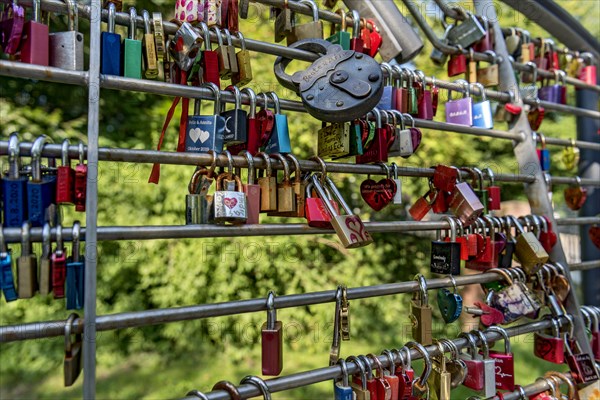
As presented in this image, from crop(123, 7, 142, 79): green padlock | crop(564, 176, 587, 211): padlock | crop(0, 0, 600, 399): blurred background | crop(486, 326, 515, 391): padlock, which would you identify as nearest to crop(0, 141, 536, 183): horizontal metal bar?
crop(123, 7, 142, 79): green padlock

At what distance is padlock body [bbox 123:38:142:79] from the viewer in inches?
52.0

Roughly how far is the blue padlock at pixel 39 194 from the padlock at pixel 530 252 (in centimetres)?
178

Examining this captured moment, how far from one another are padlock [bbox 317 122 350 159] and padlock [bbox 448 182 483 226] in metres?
0.54

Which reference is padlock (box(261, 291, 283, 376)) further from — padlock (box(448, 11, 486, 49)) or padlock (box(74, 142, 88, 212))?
padlock (box(448, 11, 486, 49))

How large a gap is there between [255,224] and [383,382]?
0.68 meters

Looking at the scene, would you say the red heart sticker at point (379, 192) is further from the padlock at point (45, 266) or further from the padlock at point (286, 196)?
the padlock at point (45, 266)

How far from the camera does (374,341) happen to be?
15.9 ft

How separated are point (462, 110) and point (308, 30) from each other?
0.80 m

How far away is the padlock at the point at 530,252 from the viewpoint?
6.16 ft

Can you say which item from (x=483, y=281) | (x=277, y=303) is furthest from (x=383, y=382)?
(x=483, y=281)

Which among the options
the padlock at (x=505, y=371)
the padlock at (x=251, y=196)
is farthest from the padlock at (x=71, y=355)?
the padlock at (x=505, y=371)

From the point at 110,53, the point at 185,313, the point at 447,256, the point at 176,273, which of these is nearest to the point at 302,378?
the point at 185,313

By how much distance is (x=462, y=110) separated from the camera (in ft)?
6.63

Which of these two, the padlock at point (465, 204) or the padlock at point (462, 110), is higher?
the padlock at point (462, 110)
